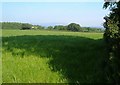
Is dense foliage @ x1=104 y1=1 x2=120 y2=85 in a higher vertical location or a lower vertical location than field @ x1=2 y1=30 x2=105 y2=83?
higher

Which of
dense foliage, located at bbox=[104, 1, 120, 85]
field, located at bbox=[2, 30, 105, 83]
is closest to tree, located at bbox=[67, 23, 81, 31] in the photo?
field, located at bbox=[2, 30, 105, 83]

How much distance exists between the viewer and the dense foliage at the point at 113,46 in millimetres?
10477

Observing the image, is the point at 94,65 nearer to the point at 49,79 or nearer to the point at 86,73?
the point at 86,73

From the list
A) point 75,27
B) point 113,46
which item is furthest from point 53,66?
point 75,27

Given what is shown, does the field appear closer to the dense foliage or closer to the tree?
the dense foliage

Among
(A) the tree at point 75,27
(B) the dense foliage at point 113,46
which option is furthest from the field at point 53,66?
(A) the tree at point 75,27

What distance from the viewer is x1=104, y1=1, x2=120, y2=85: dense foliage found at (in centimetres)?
1048

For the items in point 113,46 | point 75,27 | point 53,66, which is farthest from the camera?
point 75,27

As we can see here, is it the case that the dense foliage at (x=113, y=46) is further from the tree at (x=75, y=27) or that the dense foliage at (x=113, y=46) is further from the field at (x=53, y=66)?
the tree at (x=75, y=27)

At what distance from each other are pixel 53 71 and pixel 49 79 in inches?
Answer: 30.0

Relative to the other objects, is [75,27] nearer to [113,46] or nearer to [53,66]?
[53,66]

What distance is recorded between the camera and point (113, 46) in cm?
1066

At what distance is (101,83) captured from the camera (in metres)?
11.9

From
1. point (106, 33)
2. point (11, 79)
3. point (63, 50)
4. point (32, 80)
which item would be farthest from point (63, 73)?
point (63, 50)
